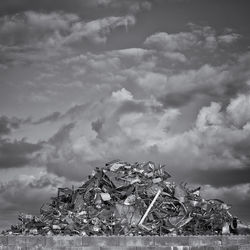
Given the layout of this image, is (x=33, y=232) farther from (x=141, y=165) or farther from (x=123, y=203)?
(x=141, y=165)

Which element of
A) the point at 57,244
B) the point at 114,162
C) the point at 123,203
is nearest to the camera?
the point at 57,244

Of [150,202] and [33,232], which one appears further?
[150,202]

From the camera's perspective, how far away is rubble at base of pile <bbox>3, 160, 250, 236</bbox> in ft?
61.1

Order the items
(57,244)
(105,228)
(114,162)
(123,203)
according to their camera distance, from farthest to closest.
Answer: (114,162) < (123,203) < (105,228) < (57,244)

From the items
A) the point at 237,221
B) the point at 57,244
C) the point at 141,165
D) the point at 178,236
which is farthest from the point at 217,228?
the point at 57,244

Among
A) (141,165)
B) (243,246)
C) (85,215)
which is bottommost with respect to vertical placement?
(243,246)

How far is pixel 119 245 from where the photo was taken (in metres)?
17.2

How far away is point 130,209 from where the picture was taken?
19.4m

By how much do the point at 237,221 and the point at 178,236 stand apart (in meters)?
3.49

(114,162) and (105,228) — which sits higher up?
(114,162)

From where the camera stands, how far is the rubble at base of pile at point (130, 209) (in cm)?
1861

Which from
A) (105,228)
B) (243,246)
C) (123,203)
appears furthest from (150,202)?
(243,246)

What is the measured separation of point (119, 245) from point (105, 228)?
130 centimetres

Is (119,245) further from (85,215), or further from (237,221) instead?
(237,221)
